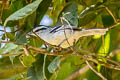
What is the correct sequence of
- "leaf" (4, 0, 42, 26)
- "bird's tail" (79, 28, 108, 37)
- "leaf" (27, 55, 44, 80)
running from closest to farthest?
"leaf" (4, 0, 42, 26)
"bird's tail" (79, 28, 108, 37)
"leaf" (27, 55, 44, 80)

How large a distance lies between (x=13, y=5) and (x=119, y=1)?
44cm

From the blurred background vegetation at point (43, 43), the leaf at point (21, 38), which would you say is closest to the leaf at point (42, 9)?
the blurred background vegetation at point (43, 43)

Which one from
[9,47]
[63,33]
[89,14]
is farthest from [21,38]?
[89,14]

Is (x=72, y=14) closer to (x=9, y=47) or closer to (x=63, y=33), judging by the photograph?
(x=63, y=33)

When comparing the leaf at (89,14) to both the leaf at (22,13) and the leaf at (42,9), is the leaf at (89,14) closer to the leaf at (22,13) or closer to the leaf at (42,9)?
the leaf at (42,9)

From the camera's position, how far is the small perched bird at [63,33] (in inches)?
47.0

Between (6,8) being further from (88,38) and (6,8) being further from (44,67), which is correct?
(88,38)

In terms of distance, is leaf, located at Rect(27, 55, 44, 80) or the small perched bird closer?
the small perched bird

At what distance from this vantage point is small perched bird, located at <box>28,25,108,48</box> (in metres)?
1.19

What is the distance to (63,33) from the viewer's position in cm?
129

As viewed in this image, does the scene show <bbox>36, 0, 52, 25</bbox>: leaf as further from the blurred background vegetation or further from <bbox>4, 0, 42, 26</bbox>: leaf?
<bbox>4, 0, 42, 26</bbox>: leaf

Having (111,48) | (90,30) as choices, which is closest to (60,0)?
(90,30)

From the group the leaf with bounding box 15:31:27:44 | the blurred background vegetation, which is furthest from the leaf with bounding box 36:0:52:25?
the leaf with bounding box 15:31:27:44

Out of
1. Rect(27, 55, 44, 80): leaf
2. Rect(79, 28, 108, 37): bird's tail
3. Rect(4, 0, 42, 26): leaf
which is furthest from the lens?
Rect(27, 55, 44, 80): leaf
